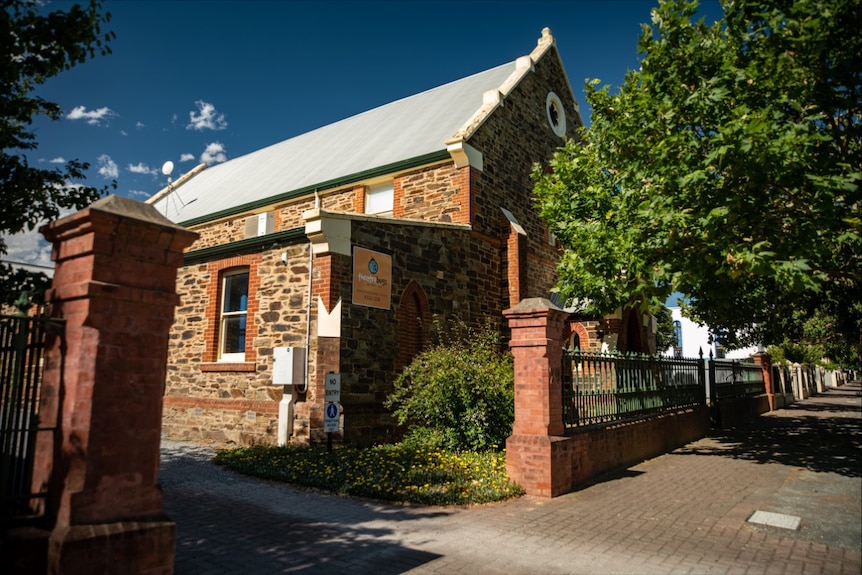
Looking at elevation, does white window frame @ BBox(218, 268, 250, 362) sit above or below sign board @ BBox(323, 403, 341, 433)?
above

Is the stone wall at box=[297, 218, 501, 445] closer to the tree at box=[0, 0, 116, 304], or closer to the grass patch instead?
the grass patch

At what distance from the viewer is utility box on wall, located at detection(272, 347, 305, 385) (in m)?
11.2

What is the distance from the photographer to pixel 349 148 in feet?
65.2

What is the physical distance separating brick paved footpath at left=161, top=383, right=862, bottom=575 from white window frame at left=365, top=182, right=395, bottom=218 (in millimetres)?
9224

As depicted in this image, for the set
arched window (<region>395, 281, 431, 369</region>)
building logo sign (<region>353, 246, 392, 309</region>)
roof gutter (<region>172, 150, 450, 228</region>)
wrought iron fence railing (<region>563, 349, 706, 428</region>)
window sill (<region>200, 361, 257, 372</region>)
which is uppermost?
roof gutter (<region>172, 150, 450, 228</region>)

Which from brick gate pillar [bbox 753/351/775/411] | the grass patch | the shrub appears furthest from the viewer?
brick gate pillar [bbox 753/351/775/411]

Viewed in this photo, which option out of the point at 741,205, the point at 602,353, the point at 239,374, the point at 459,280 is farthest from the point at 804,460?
the point at 239,374

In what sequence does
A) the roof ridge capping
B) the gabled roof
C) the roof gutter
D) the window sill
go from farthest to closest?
the gabled roof → the roof gutter → the roof ridge capping → the window sill

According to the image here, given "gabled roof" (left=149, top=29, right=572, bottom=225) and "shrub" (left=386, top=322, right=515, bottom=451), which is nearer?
"shrub" (left=386, top=322, right=515, bottom=451)

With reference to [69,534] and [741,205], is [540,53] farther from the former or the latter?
[69,534]

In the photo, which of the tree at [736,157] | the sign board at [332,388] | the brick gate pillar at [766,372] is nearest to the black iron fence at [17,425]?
the sign board at [332,388]

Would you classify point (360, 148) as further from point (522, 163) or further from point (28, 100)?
point (28, 100)

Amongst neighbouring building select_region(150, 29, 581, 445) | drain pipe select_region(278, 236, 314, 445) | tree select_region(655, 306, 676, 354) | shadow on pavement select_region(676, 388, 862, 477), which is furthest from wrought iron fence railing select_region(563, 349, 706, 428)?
tree select_region(655, 306, 676, 354)

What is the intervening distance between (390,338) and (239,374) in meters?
3.57
